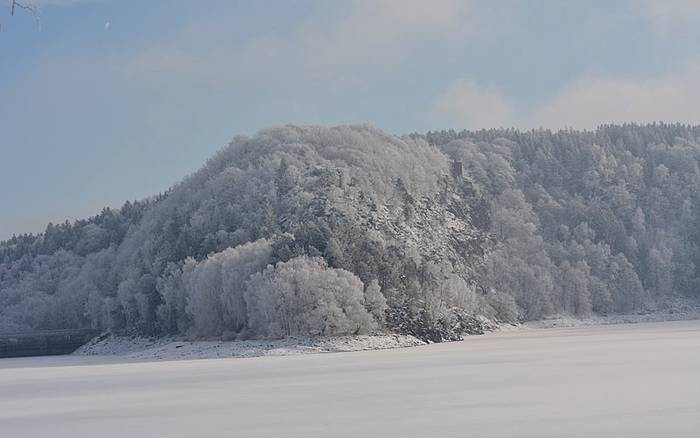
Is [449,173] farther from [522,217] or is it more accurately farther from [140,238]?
[140,238]

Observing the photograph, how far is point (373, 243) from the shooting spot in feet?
369

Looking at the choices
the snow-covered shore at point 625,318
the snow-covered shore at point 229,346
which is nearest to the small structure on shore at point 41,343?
the snow-covered shore at point 229,346

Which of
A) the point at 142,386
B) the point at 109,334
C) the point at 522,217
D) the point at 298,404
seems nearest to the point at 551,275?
the point at 522,217

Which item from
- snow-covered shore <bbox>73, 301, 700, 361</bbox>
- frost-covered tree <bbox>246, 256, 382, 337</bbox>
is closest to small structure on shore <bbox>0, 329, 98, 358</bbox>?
snow-covered shore <bbox>73, 301, 700, 361</bbox>

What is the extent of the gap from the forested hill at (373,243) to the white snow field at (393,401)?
45050mm

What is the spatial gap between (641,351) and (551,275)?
97.9m

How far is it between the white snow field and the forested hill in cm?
4505

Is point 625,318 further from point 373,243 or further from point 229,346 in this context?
point 229,346

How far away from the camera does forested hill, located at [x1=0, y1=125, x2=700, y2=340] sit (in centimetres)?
10556

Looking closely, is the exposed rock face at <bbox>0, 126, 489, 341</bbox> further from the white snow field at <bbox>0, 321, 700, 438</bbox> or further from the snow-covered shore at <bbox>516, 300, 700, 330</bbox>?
the white snow field at <bbox>0, 321, 700, 438</bbox>

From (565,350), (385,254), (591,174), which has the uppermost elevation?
(591,174)

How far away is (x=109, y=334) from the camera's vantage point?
134125 millimetres

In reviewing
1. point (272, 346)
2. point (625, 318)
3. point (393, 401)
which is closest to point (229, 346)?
point (272, 346)

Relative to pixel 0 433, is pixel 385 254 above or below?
above
